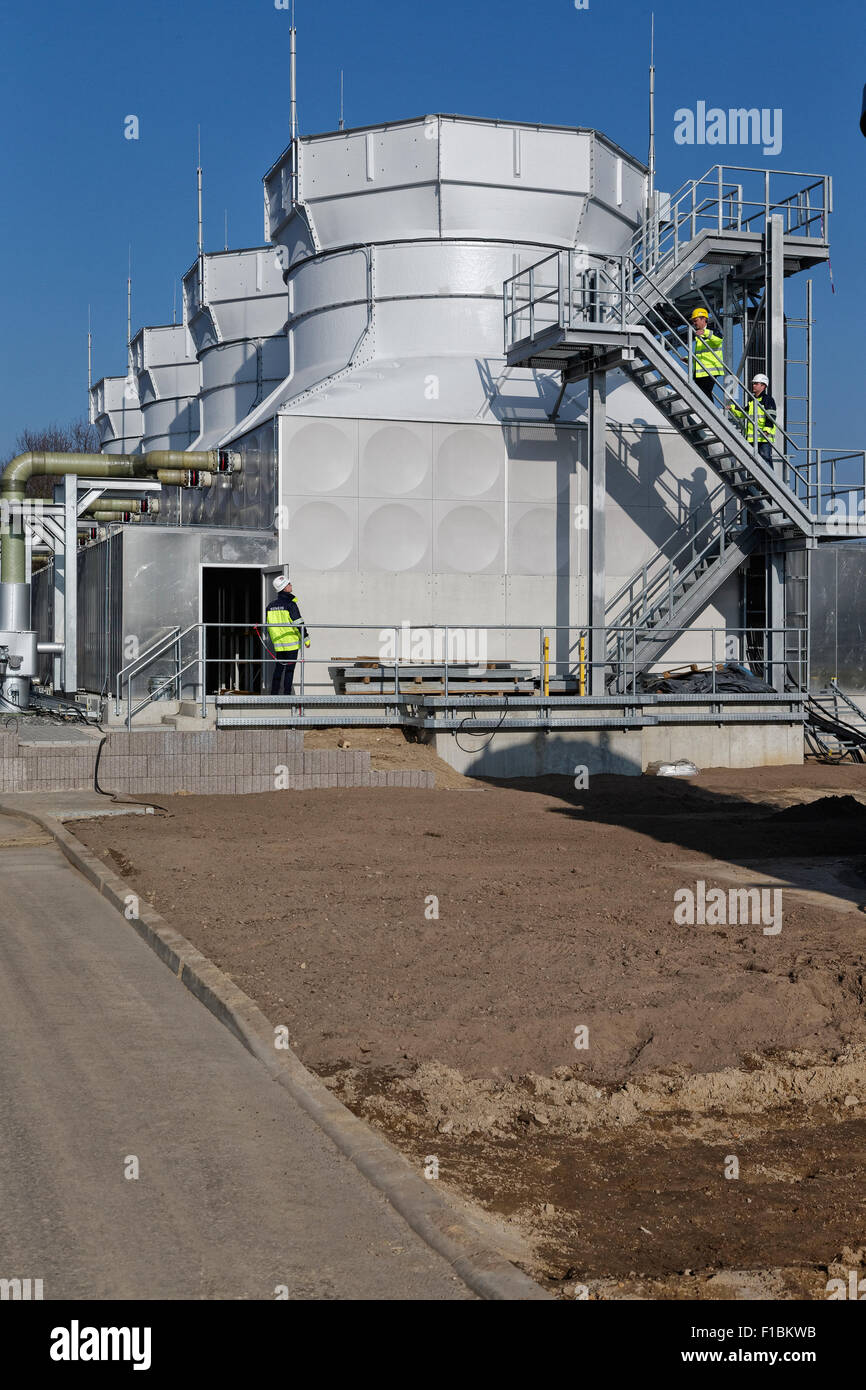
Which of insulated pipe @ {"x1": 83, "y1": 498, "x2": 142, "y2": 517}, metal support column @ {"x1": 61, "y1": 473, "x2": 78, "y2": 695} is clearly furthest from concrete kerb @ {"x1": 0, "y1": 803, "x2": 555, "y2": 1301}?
insulated pipe @ {"x1": 83, "y1": 498, "x2": 142, "y2": 517}

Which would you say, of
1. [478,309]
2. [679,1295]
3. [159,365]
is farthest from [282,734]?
[159,365]

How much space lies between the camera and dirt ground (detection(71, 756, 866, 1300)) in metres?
4.92

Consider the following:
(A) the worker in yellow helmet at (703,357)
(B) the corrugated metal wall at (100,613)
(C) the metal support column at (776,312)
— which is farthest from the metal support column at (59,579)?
(C) the metal support column at (776,312)

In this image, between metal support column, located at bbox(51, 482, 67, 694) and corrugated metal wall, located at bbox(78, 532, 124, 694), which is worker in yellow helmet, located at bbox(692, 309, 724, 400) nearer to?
corrugated metal wall, located at bbox(78, 532, 124, 694)

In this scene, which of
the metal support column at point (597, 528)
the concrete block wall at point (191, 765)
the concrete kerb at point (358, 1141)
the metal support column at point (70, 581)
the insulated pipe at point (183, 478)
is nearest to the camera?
the concrete kerb at point (358, 1141)

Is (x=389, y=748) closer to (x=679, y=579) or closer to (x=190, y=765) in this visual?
(x=190, y=765)

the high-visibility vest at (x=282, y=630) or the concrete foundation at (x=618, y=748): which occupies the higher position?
the high-visibility vest at (x=282, y=630)

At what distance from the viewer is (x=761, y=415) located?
2459cm

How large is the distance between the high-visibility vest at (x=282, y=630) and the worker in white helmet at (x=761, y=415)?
9184 mm

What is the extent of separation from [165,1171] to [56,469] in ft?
79.9

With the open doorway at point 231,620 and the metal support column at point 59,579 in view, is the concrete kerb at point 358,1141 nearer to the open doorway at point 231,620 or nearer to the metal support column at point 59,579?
the metal support column at point 59,579

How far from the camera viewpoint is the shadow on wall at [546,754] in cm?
2094

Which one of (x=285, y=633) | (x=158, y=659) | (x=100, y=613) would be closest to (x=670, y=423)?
(x=285, y=633)
